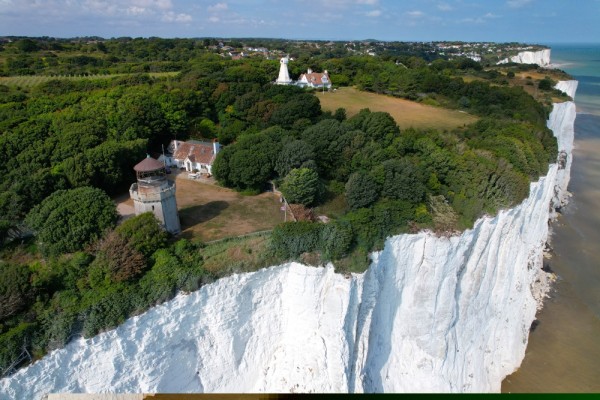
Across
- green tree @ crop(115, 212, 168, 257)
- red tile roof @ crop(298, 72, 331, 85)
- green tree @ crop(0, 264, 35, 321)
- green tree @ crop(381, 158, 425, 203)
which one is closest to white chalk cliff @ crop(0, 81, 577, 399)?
green tree @ crop(0, 264, 35, 321)

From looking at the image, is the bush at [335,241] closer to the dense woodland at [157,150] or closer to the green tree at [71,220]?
the dense woodland at [157,150]

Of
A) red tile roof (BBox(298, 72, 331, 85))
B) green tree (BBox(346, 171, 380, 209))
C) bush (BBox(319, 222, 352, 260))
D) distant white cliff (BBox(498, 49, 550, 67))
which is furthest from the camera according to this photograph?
distant white cliff (BBox(498, 49, 550, 67))

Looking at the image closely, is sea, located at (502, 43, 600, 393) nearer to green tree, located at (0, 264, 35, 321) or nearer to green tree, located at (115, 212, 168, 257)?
green tree, located at (115, 212, 168, 257)

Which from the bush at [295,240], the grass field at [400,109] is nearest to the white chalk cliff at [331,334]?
the bush at [295,240]

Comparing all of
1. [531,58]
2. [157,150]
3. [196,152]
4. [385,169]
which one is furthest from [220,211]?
[531,58]

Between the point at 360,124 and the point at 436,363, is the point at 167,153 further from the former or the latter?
the point at 436,363

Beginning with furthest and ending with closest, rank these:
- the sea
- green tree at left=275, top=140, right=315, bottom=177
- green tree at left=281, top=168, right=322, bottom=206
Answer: green tree at left=275, top=140, right=315, bottom=177
green tree at left=281, top=168, right=322, bottom=206
the sea
